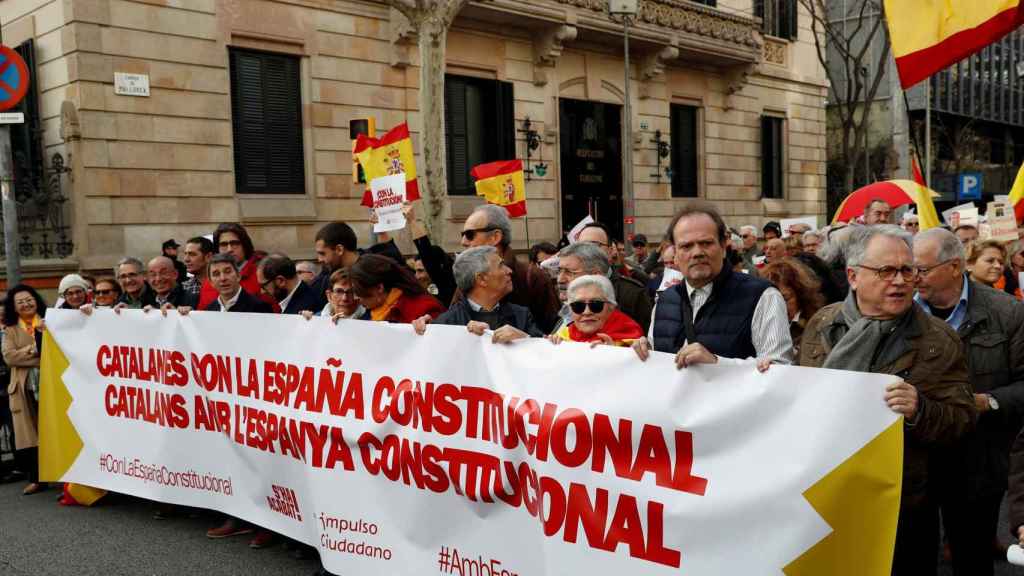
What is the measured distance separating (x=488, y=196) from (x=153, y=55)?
5.37 metres

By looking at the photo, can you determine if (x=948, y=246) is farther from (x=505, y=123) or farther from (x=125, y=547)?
(x=505, y=123)

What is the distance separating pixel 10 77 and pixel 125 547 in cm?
462

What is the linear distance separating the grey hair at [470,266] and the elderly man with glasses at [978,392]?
196 cm

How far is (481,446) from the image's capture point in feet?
12.2

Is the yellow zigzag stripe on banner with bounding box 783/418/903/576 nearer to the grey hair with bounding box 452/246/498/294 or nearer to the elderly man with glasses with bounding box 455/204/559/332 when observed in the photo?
the grey hair with bounding box 452/246/498/294

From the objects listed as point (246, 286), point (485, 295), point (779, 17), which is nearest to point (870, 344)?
point (485, 295)

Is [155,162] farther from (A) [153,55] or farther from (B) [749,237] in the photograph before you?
(B) [749,237]

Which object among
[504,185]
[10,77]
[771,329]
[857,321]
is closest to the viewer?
[857,321]

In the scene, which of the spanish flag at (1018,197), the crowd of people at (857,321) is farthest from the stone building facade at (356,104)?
the spanish flag at (1018,197)

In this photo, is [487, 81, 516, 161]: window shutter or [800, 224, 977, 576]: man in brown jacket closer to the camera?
[800, 224, 977, 576]: man in brown jacket

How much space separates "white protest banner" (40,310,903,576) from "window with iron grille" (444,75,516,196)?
37.2 feet

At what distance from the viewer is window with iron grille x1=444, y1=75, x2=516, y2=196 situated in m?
16.7

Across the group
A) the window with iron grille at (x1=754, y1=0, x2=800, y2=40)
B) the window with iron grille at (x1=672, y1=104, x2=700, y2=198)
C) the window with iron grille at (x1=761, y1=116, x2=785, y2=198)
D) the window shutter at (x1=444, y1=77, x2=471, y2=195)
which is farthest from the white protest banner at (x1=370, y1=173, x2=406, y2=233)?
the window with iron grille at (x1=754, y1=0, x2=800, y2=40)

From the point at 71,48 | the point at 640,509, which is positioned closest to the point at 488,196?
the point at 71,48
